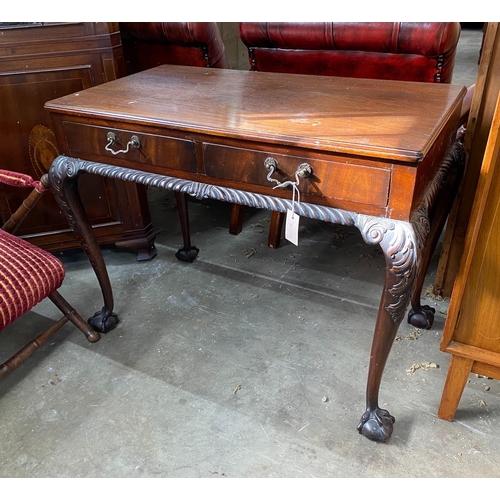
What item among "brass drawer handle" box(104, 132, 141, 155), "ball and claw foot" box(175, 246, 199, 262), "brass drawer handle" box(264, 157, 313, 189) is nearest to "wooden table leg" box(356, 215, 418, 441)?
"brass drawer handle" box(264, 157, 313, 189)

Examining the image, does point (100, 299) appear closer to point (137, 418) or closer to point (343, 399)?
point (137, 418)

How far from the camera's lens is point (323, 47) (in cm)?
189

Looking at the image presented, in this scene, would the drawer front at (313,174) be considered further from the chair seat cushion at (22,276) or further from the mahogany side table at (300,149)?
the chair seat cushion at (22,276)

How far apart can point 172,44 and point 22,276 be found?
4.28 ft

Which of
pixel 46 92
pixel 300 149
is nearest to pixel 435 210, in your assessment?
pixel 300 149

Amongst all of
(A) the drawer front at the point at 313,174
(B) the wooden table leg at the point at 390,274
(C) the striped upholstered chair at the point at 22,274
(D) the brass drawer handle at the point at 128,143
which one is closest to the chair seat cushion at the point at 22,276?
(C) the striped upholstered chair at the point at 22,274

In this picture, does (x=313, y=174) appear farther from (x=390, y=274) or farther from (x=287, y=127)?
(x=390, y=274)

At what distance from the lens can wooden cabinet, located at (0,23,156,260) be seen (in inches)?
72.9

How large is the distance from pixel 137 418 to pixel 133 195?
1053 millimetres

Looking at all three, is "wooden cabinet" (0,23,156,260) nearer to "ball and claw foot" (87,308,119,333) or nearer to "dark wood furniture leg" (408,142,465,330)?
"ball and claw foot" (87,308,119,333)

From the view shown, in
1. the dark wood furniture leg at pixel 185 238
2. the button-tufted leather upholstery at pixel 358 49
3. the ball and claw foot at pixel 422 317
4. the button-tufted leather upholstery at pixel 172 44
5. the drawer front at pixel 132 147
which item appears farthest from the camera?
the dark wood furniture leg at pixel 185 238

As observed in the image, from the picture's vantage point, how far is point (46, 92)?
1936mm

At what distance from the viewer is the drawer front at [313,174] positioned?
1102 mm

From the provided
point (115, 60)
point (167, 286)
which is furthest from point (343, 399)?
point (115, 60)
